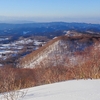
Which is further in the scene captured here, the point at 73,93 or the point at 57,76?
the point at 57,76

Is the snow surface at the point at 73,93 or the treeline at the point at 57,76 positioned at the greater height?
the snow surface at the point at 73,93

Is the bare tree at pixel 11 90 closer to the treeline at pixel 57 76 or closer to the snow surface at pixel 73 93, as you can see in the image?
the treeline at pixel 57 76

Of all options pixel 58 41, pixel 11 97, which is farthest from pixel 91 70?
pixel 58 41

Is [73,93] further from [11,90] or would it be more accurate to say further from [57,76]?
[57,76]

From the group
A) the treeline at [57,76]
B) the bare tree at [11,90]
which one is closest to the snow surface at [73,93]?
the bare tree at [11,90]

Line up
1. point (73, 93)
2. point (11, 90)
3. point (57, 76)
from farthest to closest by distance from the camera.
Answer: point (57, 76)
point (11, 90)
point (73, 93)

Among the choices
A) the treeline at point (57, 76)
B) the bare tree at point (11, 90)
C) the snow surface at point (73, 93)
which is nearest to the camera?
the snow surface at point (73, 93)

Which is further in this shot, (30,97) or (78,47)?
(78,47)

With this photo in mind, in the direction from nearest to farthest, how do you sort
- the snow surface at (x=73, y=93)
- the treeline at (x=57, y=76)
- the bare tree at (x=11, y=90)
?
the snow surface at (x=73, y=93) < the bare tree at (x=11, y=90) < the treeline at (x=57, y=76)

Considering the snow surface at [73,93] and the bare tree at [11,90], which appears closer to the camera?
the snow surface at [73,93]

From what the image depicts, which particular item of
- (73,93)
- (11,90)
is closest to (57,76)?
(11,90)

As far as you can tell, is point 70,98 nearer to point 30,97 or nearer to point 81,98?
point 81,98
